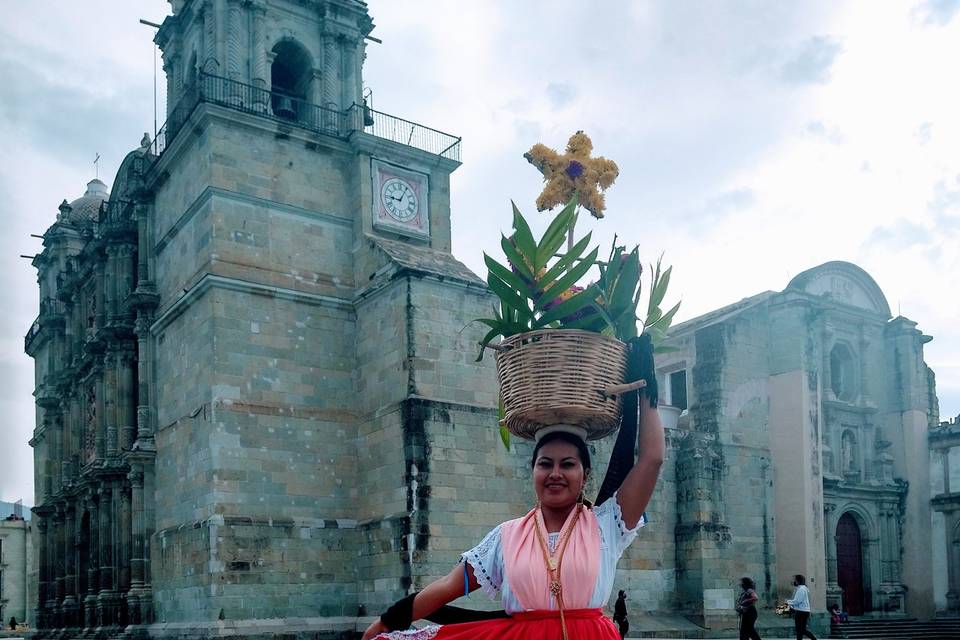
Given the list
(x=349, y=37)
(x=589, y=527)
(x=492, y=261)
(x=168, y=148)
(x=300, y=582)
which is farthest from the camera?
(x=349, y=37)

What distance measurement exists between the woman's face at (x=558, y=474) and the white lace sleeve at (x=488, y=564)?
26 cm

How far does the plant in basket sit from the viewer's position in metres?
3.96

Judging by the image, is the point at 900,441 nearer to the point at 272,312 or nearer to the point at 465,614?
the point at 272,312

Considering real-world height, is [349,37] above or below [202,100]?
above

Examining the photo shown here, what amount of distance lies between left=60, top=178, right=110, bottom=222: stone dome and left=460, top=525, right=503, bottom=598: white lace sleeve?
102ft

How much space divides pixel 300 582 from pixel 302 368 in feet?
13.0

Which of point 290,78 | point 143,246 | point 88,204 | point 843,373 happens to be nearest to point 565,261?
point 290,78

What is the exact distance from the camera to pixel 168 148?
20.8m

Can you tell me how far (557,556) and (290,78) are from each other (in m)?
20.3

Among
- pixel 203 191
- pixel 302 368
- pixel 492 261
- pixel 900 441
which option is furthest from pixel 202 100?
pixel 900 441

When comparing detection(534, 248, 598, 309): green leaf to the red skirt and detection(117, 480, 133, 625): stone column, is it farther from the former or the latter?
detection(117, 480, 133, 625): stone column

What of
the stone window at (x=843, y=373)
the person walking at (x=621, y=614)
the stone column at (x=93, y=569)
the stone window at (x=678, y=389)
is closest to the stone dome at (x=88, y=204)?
the stone column at (x=93, y=569)

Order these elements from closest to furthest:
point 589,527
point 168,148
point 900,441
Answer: point 589,527 < point 168,148 < point 900,441

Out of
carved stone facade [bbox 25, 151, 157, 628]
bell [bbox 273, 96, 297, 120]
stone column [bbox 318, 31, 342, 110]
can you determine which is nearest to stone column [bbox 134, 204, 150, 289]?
carved stone facade [bbox 25, 151, 157, 628]
